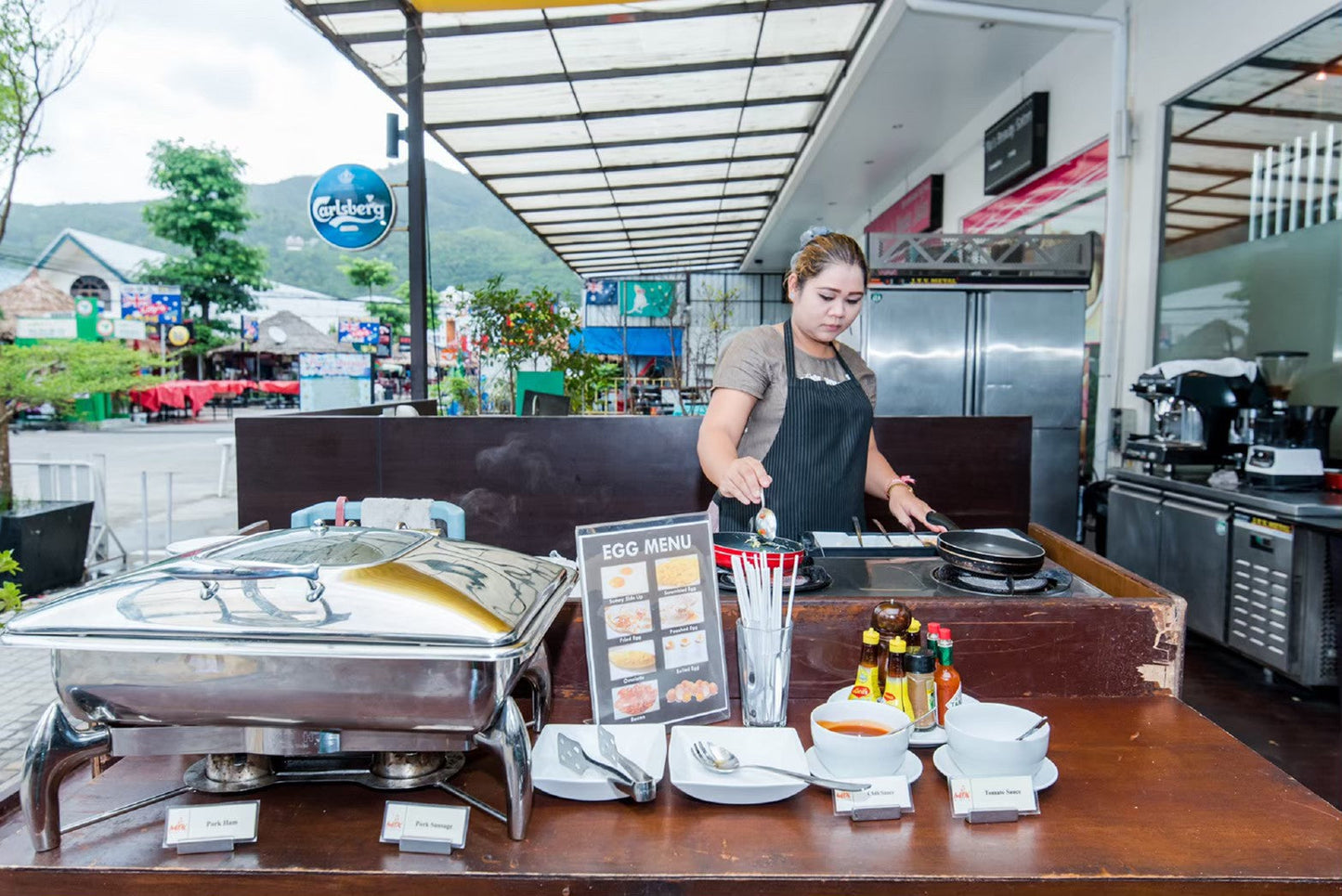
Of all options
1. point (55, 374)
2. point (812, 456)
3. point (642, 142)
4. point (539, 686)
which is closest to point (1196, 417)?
point (812, 456)

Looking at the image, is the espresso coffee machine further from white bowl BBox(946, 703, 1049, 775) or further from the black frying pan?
white bowl BBox(946, 703, 1049, 775)

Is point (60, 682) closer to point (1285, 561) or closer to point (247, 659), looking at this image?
point (247, 659)

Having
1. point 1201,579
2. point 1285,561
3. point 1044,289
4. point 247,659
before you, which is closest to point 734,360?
point 247,659

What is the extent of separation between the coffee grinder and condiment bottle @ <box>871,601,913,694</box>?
3.37m

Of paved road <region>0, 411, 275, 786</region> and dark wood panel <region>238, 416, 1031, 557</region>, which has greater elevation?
dark wood panel <region>238, 416, 1031, 557</region>

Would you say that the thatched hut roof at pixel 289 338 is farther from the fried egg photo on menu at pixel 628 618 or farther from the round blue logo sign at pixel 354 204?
the fried egg photo on menu at pixel 628 618

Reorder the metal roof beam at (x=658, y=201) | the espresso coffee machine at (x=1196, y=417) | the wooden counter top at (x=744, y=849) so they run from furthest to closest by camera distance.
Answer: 1. the metal roof beam at (x=658, y=201)
2. the espresso coffee machine at (x=1196, y=417)
3. the wooden counter top at (x=744, y=849)

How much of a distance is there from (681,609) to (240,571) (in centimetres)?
56

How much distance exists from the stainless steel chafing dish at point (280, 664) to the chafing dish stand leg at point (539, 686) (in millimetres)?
201

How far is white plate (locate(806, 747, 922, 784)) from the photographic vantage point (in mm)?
Answer: 983

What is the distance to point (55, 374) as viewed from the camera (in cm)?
600

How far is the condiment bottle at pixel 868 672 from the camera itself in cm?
113

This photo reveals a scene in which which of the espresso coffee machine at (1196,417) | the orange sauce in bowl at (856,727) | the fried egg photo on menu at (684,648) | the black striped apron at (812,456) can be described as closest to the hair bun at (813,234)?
the black striped apron at (812,456)

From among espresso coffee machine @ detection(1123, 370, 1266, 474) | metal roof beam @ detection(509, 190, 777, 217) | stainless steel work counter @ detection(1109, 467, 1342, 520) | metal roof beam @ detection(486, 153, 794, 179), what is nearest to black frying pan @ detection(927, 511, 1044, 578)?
stainless steel work counter @ detection(1109, 467, 1342, 520)
